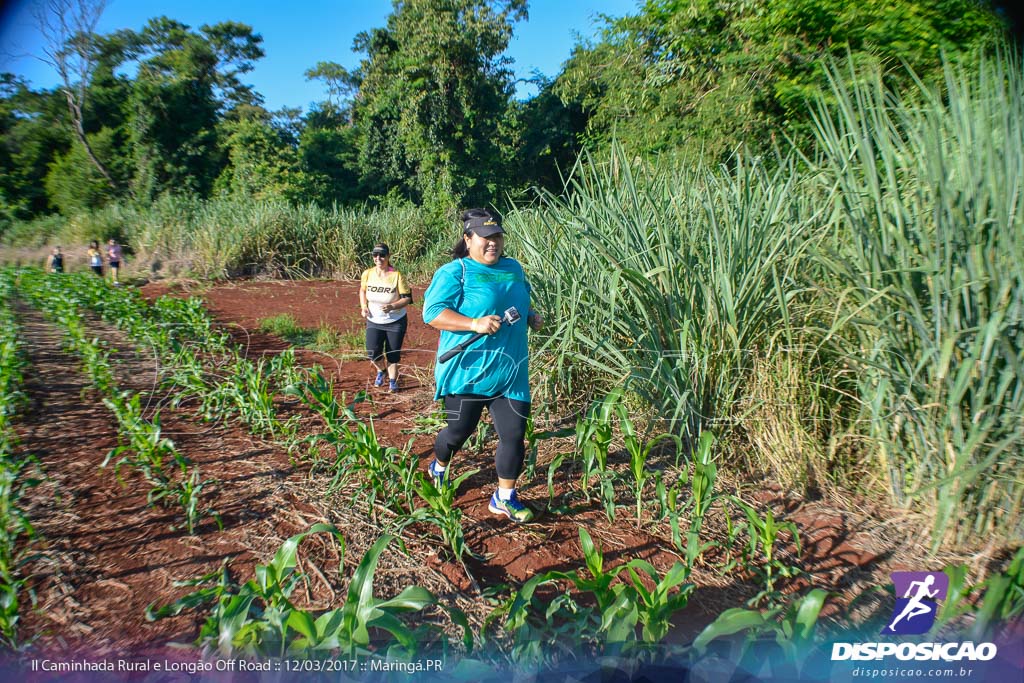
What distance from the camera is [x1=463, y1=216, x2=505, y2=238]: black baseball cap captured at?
8.32 feet

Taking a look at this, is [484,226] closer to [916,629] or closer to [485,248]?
[485,248]

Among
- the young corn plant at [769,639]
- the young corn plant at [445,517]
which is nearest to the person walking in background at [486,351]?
the young corn plant at [445,517]

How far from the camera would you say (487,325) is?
2447 mm

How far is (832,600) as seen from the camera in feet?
7.07

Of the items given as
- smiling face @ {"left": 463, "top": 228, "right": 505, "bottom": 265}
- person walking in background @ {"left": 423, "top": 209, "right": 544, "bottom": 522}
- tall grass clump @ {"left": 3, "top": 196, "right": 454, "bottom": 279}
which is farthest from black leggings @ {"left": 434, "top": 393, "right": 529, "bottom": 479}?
tall grass clump @ {"left": 3, "top": 196, "right": 454, "bottom": 279}

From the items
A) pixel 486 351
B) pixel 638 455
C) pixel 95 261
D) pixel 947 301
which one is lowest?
pixel 638 455

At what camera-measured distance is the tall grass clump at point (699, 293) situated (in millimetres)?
2857

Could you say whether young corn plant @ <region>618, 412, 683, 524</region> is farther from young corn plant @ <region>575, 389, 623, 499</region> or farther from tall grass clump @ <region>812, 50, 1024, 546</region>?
tall grass clump @ <region>812, 50, 1024, 546</region>

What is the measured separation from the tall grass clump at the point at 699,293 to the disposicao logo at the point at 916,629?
3.41ft

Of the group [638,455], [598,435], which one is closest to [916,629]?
[638,455]

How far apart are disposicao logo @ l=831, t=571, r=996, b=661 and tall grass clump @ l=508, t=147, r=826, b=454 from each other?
41.0 inches

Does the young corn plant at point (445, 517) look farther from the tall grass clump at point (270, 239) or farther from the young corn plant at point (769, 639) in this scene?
the tall grass clump at point (270, 239)

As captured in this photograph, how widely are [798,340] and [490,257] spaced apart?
63.7 inches

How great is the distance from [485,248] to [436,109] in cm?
1352
